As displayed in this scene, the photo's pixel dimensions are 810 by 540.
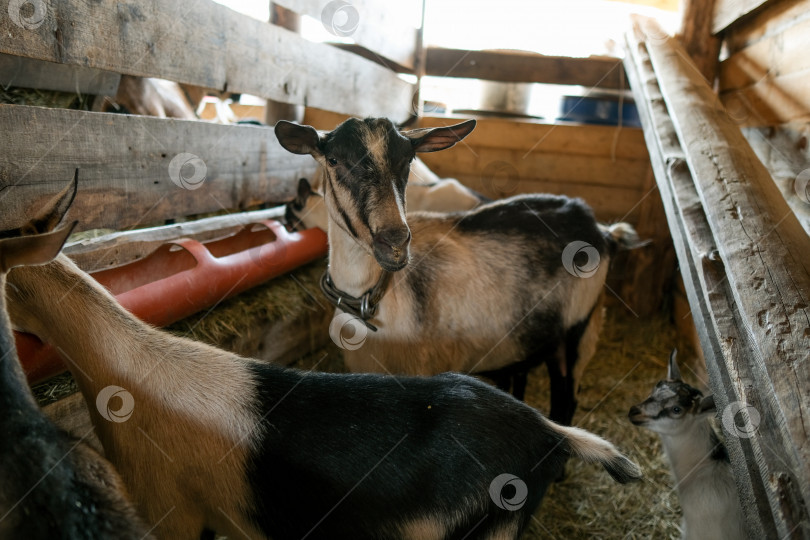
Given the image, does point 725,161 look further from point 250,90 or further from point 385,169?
point 250,90

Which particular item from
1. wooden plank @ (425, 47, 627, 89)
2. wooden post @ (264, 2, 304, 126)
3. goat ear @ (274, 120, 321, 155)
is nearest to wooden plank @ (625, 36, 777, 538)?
goat ear @ (274, 120, 321, 155)

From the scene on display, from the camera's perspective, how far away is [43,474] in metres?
1.23

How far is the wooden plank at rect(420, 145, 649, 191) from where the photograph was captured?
18.1ft

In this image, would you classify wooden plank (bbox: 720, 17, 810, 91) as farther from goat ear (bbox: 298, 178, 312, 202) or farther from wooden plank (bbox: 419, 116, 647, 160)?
goat ear (bbox: 298, 178, 312, 202)

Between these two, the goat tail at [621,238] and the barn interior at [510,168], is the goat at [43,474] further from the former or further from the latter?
the goat tail at [621,238]

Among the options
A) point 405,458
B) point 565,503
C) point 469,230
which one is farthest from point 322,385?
point 565,503

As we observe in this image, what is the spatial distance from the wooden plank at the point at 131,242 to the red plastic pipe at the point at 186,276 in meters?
0.10

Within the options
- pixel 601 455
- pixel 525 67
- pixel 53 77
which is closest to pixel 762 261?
pixel 601 455

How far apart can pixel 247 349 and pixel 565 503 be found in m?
2.00

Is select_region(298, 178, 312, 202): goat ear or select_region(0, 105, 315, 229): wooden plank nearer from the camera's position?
select_region(0, 105, 315, 229): wooden plank

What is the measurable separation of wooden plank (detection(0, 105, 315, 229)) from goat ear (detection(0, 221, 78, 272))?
0.88m

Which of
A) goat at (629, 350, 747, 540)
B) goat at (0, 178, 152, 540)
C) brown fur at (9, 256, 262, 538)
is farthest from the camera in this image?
goat at (629, 350, 747, 540)

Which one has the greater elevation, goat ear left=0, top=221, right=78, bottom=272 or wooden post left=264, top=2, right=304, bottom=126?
wooden post left=264, top=2, right=304, bottom=126

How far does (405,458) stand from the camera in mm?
1610
